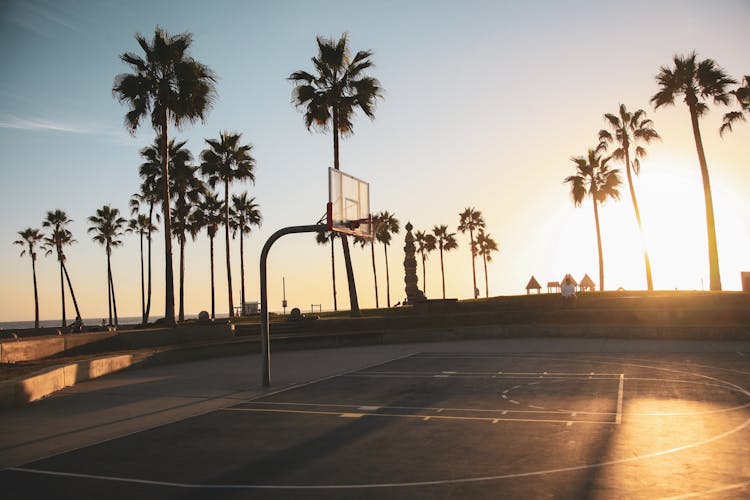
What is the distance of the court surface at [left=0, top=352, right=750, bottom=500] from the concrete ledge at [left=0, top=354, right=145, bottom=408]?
5113mm

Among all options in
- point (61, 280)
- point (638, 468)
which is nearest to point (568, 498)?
point (638, 468)

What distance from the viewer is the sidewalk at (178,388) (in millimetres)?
11180

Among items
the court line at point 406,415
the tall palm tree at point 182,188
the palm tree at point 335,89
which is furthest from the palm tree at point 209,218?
the court line at point 406,415

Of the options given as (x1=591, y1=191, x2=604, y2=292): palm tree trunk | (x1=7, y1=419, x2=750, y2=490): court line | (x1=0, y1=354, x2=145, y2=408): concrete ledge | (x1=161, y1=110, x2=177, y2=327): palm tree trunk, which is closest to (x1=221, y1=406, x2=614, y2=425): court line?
(x1=7, y1=419, x2=750, y2=490): court line

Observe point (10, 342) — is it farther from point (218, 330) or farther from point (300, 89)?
point (300, 89)

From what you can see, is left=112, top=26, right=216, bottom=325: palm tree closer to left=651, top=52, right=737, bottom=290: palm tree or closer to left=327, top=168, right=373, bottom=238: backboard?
left=327, top=168, right=373, bottom=238: backboard

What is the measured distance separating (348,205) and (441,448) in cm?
1203

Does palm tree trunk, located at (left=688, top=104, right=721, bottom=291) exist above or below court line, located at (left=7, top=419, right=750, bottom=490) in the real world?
above

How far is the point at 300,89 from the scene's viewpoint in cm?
3784

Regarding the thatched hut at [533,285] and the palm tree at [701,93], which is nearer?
the palm tree at [701,93]

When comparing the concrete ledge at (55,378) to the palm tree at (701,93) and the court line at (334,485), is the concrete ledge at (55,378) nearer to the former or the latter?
the court line at (334,485)

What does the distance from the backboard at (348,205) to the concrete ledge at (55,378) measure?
8983 millimetres

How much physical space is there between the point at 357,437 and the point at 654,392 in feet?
27.7

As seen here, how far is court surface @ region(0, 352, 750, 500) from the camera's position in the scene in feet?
24.8
